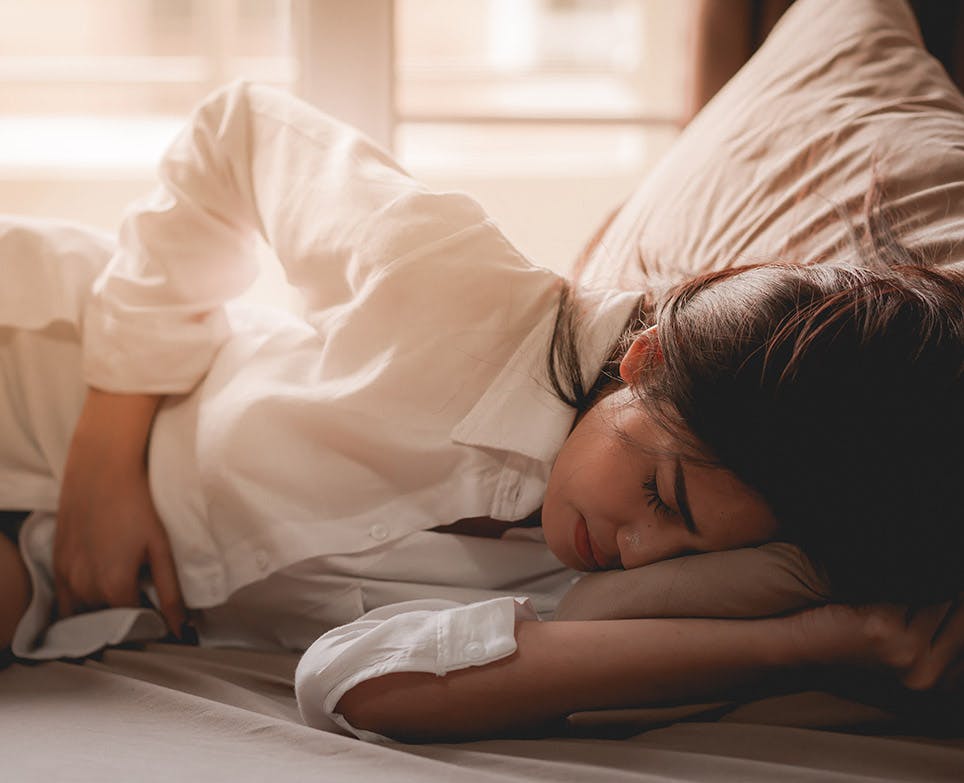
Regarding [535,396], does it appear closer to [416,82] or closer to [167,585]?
[167,585]

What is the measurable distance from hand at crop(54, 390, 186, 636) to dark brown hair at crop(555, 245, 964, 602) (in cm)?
56

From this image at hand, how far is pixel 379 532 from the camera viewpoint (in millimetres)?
972

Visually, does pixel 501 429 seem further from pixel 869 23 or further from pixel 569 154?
pixel 569 154

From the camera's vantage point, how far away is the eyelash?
0.82m

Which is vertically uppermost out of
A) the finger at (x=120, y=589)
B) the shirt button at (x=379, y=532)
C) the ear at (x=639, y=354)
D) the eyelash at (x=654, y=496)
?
the ear at (x=639, y=354)

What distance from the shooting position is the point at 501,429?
37.2 inches

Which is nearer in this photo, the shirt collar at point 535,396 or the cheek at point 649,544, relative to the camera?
the cheek at point 649,544

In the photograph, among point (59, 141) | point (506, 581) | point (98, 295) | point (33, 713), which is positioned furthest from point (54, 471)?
point (59, 141)

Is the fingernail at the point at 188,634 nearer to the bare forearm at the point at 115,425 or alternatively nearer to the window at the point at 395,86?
the bare forearm at the point at 115,425

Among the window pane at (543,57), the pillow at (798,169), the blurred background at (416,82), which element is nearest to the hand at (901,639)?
the pillow at (798,169)

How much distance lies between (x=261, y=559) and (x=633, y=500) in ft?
1.26

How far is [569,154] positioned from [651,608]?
13.2 feet

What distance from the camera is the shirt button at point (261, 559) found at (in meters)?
0.98

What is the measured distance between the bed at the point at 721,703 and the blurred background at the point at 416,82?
457 mm
